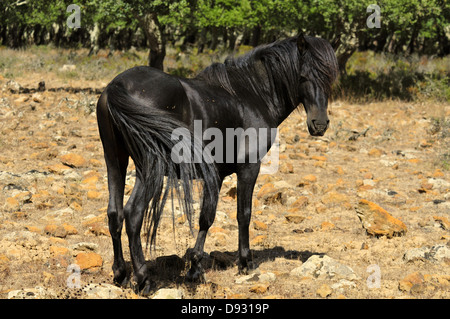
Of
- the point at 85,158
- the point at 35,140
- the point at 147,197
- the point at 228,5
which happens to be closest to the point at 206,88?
the point at 147,197

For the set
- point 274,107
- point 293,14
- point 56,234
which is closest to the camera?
point 274,107

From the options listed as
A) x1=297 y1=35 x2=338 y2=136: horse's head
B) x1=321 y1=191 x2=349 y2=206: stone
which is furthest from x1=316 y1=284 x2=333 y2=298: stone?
x1=321 y1=191 x2=349 y2=206: stone

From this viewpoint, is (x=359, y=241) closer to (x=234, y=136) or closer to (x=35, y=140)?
(x=234, y=136)

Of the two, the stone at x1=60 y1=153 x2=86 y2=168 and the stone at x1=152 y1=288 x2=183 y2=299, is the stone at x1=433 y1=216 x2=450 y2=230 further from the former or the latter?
the stone at x1=60 y1=153 x2=86 y2=168

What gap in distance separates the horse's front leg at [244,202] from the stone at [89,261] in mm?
1234

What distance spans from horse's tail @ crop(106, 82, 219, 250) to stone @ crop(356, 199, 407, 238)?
9.13 feet

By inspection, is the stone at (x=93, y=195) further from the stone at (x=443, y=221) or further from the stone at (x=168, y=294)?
the stone at (x=443, y=221)

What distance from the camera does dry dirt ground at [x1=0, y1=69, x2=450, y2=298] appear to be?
15.9ft

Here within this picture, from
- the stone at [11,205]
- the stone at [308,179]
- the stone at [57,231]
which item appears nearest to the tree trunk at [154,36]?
the stone at [308,179]

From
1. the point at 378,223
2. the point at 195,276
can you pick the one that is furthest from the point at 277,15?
the point at 195,276

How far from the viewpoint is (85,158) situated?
10.0m

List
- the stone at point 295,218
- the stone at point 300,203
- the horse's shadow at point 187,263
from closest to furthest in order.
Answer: the horse's shadow at point 187,263, the stone at point 295,218, the stone at point 300,203

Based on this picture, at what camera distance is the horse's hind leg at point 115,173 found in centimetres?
450

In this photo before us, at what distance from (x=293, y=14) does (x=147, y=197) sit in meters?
19.4
